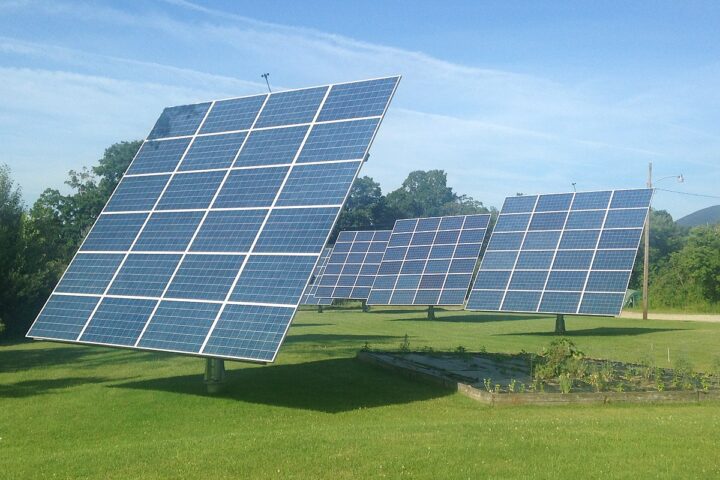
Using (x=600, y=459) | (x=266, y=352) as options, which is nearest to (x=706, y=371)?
(x=600, y=459)

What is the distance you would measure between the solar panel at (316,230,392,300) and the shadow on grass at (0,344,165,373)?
29.5 metres

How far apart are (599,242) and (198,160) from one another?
2256 centimetres

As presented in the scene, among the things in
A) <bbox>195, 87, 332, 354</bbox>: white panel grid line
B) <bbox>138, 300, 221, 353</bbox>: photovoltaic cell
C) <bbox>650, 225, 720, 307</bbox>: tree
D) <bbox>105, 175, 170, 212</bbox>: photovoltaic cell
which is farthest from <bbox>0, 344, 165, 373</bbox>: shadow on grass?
<bbox>650, 225, 720, 307</bbox>: tree

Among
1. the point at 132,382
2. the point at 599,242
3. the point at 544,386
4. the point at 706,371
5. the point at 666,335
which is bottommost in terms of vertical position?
the point at 132,382

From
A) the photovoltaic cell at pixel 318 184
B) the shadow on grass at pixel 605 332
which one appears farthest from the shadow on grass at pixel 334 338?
the photovoltaic cell at pixel 318 184

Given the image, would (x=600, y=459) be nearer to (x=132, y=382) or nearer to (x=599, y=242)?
(x=132, y=382)

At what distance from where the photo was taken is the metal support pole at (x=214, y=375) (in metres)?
16.5

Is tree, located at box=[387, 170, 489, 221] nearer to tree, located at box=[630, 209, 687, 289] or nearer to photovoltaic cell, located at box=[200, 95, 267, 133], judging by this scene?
tree, located at box=[630, 209, 687, 289]

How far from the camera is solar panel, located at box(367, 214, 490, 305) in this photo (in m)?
46.1

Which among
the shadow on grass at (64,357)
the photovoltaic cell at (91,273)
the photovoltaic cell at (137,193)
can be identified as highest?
the photovoltaic cell at (137,193)

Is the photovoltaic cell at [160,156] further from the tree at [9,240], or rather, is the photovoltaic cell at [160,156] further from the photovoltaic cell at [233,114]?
the tree at [9,240]

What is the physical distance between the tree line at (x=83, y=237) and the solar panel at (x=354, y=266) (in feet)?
35.6

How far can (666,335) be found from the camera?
3422cm

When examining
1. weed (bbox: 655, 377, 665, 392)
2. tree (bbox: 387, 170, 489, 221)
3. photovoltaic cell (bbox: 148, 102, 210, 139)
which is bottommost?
weed (bbox: 655, 377, 665, 392)
